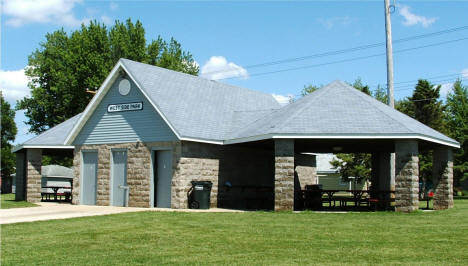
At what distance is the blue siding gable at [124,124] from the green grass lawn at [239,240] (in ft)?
18.2

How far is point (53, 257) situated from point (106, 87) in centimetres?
1445

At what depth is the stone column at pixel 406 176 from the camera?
1869cm

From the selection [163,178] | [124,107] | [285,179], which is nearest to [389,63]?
[285,179]

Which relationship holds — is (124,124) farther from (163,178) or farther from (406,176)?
(406,176)

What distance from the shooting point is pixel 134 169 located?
22406mm

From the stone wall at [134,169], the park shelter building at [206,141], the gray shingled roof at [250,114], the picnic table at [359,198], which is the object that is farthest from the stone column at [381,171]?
the stone wall at [134,169]

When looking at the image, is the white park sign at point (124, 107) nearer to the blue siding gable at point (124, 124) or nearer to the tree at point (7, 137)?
the blue siding gable at point (124, 124)

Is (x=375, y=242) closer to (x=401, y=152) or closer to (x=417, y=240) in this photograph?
(x=417, y=240)

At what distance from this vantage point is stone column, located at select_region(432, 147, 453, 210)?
2191cm

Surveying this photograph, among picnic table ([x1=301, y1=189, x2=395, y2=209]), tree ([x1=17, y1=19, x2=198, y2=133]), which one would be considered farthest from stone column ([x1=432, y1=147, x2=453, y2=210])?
tree ([x1=17, y1=19, x2=198, y2=133])

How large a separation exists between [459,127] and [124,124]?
26931 mm

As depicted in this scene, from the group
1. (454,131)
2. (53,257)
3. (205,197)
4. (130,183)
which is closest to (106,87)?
(130,183)

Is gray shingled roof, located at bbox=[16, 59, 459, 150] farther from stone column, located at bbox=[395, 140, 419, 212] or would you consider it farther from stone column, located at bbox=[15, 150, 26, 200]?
stone column, located at bbox=[15, 150, 26, 200]

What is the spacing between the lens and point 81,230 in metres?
13.6
